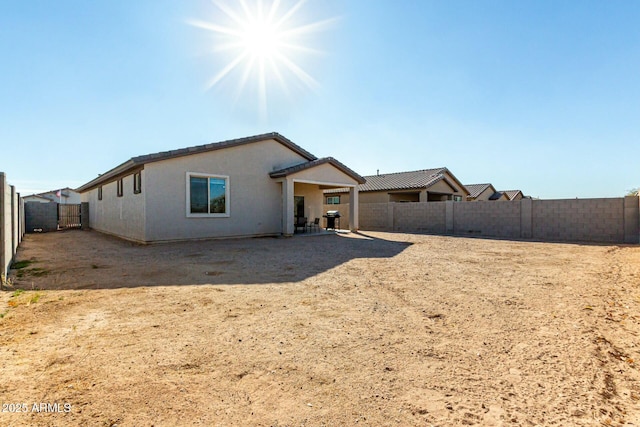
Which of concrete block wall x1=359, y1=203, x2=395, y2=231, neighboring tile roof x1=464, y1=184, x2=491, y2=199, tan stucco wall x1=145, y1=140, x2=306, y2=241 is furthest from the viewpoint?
neighboring tile roof x1=464, y1=184, x2=491, y2=199

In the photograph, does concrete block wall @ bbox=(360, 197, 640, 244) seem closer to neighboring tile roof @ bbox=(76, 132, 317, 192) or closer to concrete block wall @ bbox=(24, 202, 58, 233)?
neighboring tile roof @ bbox=(76, 132, 317, 192)

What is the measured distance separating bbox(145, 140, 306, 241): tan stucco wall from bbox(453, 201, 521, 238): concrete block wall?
964cm

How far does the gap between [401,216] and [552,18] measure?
489 inches

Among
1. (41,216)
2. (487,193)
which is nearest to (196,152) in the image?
(41,216)

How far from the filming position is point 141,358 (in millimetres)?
2834

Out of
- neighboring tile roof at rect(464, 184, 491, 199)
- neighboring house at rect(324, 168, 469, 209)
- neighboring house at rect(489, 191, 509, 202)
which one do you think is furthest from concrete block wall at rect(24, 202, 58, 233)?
neighboring house at rect(489, 191, 509, 202)

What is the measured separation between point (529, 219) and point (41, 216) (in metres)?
28.4

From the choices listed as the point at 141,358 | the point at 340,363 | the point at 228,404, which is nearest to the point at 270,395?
the point at 228,404

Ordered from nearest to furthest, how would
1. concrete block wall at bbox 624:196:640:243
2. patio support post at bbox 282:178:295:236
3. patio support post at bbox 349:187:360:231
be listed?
concrete block wall at bbox 624:196:640:243, patio support post at bbox 282:178:295:236, patio support post at bbox 349:187:360:231

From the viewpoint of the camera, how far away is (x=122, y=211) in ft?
47.0

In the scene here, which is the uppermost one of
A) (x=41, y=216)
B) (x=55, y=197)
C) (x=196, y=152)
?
(x=196, y=152)

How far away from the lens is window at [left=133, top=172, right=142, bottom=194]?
11996mm

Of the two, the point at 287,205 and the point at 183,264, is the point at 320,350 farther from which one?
the point at 287,205

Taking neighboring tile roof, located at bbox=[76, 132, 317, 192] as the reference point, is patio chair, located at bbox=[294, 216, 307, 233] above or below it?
below
